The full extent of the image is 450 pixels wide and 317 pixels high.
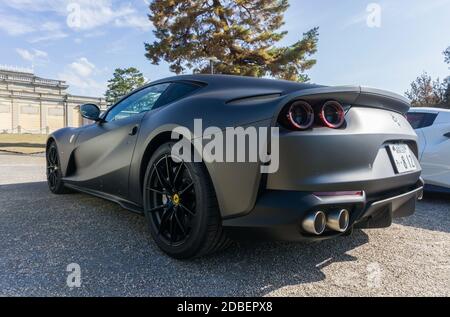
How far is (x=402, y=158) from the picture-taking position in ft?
7.91

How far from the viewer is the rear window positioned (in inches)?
174

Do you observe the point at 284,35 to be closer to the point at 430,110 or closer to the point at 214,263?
the point at 430,110

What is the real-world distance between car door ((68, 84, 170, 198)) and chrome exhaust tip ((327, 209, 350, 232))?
5.39 ft

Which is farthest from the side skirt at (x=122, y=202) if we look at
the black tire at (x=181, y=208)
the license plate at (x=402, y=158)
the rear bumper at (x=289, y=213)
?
the license plate at (x=402, y=158)

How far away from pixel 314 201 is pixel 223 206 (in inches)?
20.7

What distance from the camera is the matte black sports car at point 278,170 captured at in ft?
6.29

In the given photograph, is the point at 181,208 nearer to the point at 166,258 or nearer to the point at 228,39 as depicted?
the point at 166,258

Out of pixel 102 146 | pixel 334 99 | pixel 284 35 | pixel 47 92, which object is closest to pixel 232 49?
pixel 284 35

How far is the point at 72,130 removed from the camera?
4.24 metres

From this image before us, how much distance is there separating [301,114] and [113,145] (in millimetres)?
1833

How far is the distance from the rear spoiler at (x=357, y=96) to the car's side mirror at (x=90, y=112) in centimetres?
236

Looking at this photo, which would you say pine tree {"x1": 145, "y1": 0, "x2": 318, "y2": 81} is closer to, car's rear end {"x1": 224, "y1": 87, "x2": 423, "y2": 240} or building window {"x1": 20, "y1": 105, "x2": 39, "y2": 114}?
car's rear end {"x1": 224, "y1": 87, "x2": 423, "y2": 240}

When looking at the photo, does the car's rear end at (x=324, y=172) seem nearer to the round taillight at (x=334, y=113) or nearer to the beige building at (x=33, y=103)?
the round taillight at (x=334, y=113)

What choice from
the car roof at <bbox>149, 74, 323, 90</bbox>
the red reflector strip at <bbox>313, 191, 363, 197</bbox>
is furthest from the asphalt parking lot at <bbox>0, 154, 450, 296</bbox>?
the car roof at <bbox>149, 74, 323, 90</bbox>
